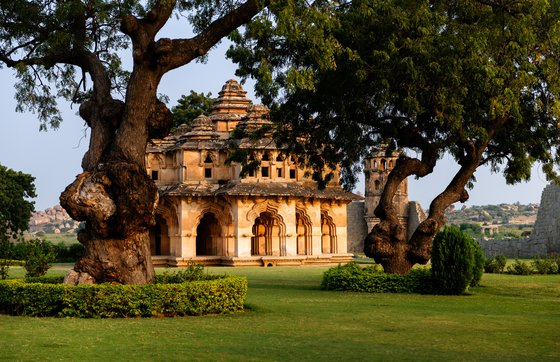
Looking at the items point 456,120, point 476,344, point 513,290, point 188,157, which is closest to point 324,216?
point 188,157

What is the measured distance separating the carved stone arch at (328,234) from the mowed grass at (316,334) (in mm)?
23163

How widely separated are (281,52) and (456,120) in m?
5.10

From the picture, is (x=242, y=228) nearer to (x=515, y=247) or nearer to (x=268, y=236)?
(x=268, y=236)

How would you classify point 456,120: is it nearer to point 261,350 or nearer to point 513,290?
point 513,290

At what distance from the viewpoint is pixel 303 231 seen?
40.4 m

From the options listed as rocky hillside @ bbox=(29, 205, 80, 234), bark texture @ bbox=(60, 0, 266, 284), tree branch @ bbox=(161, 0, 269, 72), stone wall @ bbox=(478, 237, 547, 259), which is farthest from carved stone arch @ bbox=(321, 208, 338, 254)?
rocky hillside @ bbox=(29, 205, 80, 234)

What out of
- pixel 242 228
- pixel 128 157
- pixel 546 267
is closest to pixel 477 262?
pixel 546 267

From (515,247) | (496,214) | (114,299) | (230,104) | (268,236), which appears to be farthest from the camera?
(496,214)

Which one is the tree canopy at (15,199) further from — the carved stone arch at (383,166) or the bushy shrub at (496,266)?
the bushy shrub at (496,266)

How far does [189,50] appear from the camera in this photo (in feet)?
52.2

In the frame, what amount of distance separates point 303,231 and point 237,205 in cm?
455

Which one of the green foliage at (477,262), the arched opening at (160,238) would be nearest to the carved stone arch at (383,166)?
the arched opening at (160,238)

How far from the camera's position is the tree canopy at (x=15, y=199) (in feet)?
150

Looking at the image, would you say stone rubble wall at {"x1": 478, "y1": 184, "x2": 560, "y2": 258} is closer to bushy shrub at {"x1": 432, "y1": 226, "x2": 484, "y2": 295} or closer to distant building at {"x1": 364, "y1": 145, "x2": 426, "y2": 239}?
distant building at {"x1": 364, "y1": 145, "x2": 426, "y2": 239}
